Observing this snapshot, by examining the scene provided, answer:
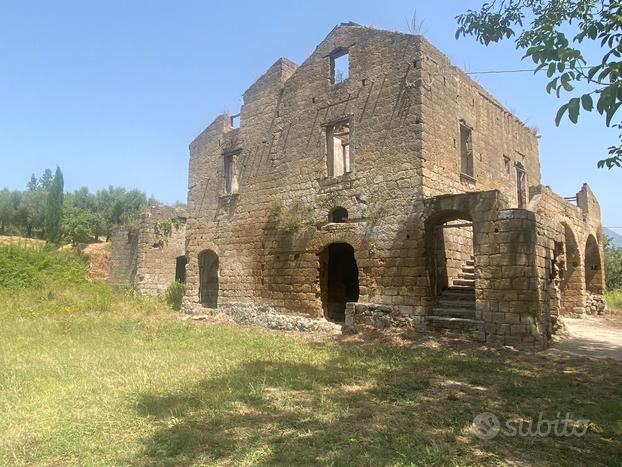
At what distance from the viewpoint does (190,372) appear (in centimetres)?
747

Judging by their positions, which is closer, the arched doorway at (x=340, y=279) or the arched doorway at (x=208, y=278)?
the arched doorway at (x=340, y=279)

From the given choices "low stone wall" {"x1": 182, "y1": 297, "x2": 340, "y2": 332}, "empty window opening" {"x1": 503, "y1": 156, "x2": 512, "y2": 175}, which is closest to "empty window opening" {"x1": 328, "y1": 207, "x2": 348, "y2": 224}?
"low stone wall" {"x1": 182, "y1": 297, "x2": 340, "y2": 332}

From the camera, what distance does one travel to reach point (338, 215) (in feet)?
44.0

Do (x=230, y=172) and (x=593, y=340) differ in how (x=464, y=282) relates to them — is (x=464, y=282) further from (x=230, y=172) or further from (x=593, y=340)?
(x=230, y=172)

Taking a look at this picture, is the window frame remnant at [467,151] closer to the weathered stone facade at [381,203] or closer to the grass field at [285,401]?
the weathered stone facade at [381,203]

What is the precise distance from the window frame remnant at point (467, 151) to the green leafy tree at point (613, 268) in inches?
662

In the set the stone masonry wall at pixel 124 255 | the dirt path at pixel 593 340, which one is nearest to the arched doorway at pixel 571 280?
the dirt path at pixel 593 340

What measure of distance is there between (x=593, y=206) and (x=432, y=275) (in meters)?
13.3

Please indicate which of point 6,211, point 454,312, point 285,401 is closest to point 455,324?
point 454,312

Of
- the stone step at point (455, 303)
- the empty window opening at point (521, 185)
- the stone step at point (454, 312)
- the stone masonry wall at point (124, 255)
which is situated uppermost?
A: the empty window opening at point (521, 185)

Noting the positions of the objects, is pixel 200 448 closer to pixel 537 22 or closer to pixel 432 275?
pixel 537 22

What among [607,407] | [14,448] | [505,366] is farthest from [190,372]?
[607,407]

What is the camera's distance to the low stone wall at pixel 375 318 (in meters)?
11.2

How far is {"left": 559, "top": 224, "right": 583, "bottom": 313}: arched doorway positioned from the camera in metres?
17.0
